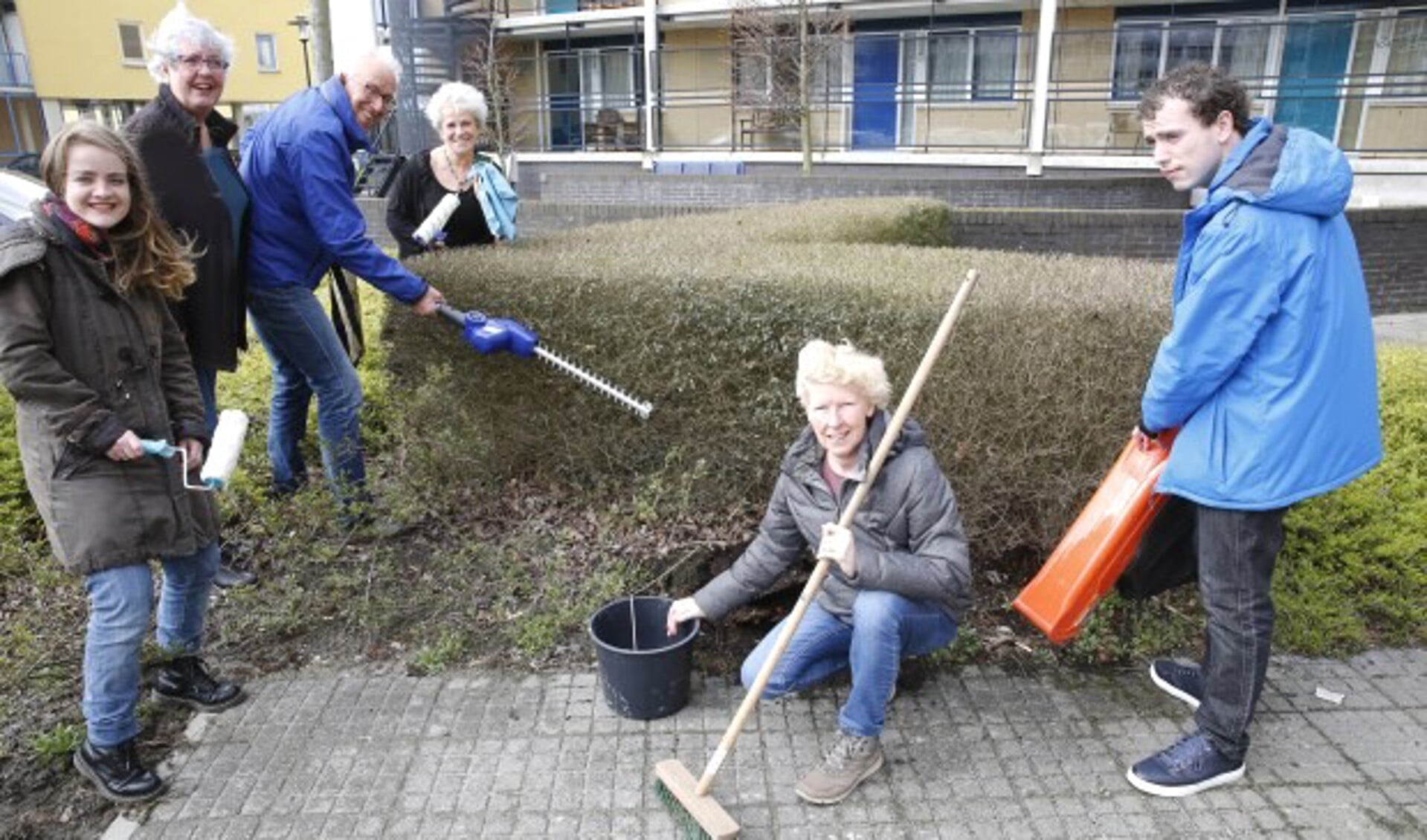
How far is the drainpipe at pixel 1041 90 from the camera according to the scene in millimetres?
18000

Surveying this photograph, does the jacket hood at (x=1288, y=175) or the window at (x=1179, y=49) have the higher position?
the window at (x=1179, y=49)

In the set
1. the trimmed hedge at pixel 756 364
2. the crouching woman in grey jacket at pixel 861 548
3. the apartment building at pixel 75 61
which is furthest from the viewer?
the apartment building at pixel 75 61

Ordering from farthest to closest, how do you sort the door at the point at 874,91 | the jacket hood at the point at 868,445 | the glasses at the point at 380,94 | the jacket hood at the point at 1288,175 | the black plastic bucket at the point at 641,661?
the door at the point at 874,91 → the glasses at the point at 380,94 → the black plastic bucket at the point at 641,661 → the jacket hood at the point at 868,445 → the jacket hood at the point at 1288,175

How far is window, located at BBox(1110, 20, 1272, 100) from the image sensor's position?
17984 millimetres

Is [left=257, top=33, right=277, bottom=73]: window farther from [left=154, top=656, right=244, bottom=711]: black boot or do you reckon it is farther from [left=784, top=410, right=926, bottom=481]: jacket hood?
[left=784, top=410, right=926, bottom=481]: jacket hood

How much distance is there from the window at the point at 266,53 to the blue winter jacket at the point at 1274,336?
41.2 metres

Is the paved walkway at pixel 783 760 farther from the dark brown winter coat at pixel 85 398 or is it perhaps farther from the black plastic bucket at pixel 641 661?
the dark brown winter coat at pixel 85 398

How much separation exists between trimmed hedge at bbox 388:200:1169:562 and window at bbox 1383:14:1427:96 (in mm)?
16491

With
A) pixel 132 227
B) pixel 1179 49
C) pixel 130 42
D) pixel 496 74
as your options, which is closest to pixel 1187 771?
pixel 132 227

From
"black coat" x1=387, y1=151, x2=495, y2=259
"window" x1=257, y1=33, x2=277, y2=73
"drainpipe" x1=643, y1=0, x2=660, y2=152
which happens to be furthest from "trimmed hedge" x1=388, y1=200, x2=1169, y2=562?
"window" x1=257, y1=33, x2=277, y2=73

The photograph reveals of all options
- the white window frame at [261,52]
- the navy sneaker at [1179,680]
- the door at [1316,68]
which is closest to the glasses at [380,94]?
the navy sneaker at [1179,680]

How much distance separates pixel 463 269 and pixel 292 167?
0.83 metres

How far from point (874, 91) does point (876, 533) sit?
64.1 feet

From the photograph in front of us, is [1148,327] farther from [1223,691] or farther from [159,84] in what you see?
[159,84]
